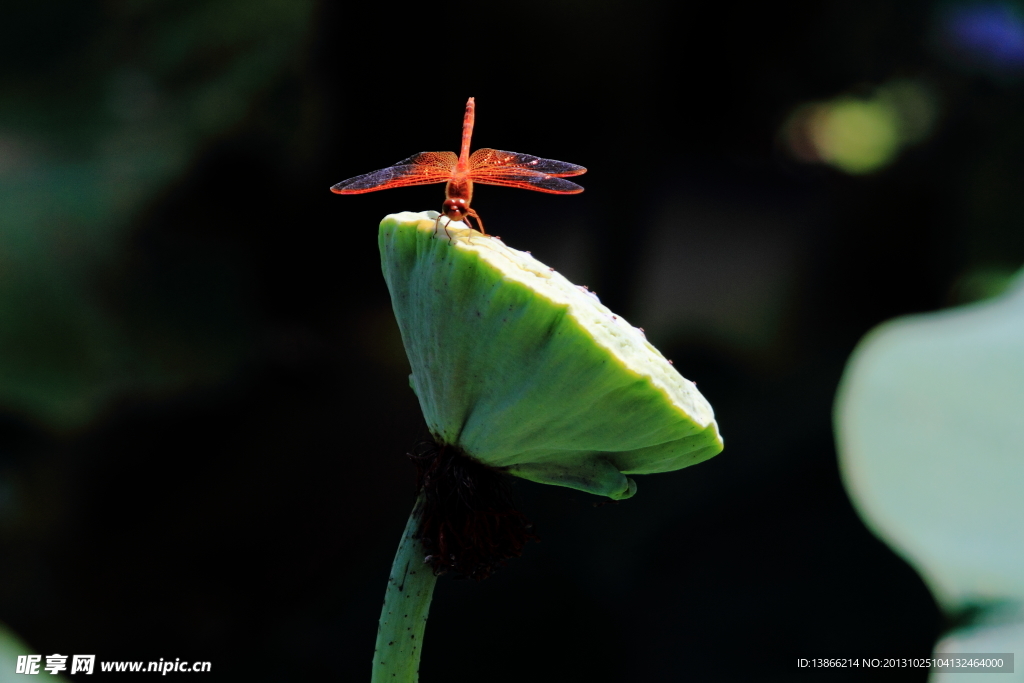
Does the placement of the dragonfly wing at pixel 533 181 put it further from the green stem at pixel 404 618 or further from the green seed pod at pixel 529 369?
the green stem at pixel 404 618

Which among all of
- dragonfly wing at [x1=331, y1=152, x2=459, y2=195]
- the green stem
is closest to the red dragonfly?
dragonfly wing at [x1=331, y1=152, x2=459, y2=195]

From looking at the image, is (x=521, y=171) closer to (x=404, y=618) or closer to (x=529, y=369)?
(x=529, y=369)

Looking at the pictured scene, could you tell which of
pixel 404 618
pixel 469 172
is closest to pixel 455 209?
pixel 469 172

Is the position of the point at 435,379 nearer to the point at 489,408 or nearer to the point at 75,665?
the point at 489,408

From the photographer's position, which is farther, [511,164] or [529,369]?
[511,164]

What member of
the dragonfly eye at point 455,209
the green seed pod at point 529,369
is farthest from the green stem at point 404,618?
the dragonfly eye at point 455,209
